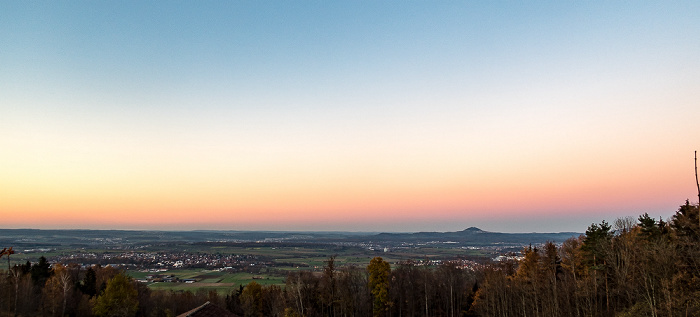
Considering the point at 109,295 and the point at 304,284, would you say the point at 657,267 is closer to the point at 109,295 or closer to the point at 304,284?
the point at 304,284

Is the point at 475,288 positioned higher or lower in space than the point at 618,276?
lower

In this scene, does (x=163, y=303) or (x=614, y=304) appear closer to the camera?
(x=614, y=304)

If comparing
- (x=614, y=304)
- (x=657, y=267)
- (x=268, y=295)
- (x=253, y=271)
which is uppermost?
(x=657, y=267)

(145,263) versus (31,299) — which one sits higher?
(31,299)

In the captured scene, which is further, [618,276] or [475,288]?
[475,288]

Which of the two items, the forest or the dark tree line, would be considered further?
the forest

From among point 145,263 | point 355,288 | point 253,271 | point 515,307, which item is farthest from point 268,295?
Answer: point 145,263

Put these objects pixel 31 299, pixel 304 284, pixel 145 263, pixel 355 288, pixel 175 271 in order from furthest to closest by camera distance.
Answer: pixel 145 263, pixel 175 271, pixel 355 288, pixel 304 284, pixel 31 299

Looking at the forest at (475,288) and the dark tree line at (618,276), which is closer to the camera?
the dark tree line at (618,276)
